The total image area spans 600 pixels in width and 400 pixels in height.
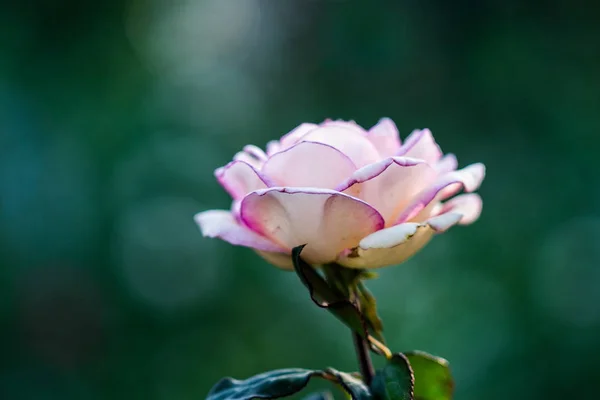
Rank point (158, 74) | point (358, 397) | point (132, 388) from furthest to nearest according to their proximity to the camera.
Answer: point (158, 74) → point (132, 388) → point (358, 397)

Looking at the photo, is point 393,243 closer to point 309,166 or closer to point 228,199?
point 309,166

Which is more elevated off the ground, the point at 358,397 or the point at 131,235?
the point at 131,235

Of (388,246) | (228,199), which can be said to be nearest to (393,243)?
(388,246)

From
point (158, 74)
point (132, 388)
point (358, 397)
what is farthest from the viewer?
point (158, 74)

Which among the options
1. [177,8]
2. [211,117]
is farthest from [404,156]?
[177,8]

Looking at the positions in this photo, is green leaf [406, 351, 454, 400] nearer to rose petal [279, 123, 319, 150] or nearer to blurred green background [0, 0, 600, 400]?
rose petal [279, 123, 319, 150]

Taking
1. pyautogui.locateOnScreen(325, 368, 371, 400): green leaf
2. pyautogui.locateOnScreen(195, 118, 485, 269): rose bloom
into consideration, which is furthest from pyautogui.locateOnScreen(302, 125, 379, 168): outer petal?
pyautogui.locateOnScreen(325, 368, 371, 400): green leaf

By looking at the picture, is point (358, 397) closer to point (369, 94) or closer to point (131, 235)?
point (131, 235)
